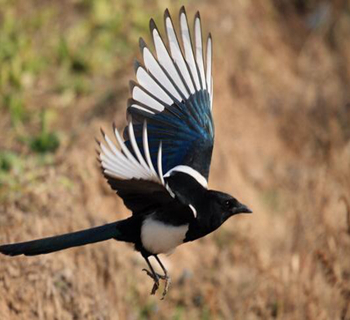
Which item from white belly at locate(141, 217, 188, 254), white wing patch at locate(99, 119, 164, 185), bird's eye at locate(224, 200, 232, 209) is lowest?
white belly at locate(141, 217, 188, 254)

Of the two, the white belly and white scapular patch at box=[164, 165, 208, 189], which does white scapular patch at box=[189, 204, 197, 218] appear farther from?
white scapular patch at box=[164, 165, 208, 189]

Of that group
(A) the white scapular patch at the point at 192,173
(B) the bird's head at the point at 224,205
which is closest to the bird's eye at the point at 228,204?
(B) the bird's head at the point at 224,205

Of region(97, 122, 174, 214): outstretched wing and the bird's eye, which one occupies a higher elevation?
region(97, 122, 174, 214): outstretched wing

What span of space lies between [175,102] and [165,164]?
0.29 m

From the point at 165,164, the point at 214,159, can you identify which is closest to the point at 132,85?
the point at 165,164

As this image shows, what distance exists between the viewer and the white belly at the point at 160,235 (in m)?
3.11

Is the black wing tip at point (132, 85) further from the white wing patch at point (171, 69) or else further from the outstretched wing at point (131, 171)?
the outstretched wing at point (131, 171)

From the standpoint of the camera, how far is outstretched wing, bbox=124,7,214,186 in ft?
11.2

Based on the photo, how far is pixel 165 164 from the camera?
11.3 ft

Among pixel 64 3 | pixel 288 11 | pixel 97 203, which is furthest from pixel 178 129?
pixel 288 11

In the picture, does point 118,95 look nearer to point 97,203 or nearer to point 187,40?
point 97,203

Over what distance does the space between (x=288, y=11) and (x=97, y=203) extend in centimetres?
426

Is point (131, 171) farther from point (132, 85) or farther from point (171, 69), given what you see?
point (171, 69)

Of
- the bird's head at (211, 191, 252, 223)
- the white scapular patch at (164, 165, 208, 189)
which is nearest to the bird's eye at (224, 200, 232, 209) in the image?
the bird's head at (211, 191, 252, 223)
